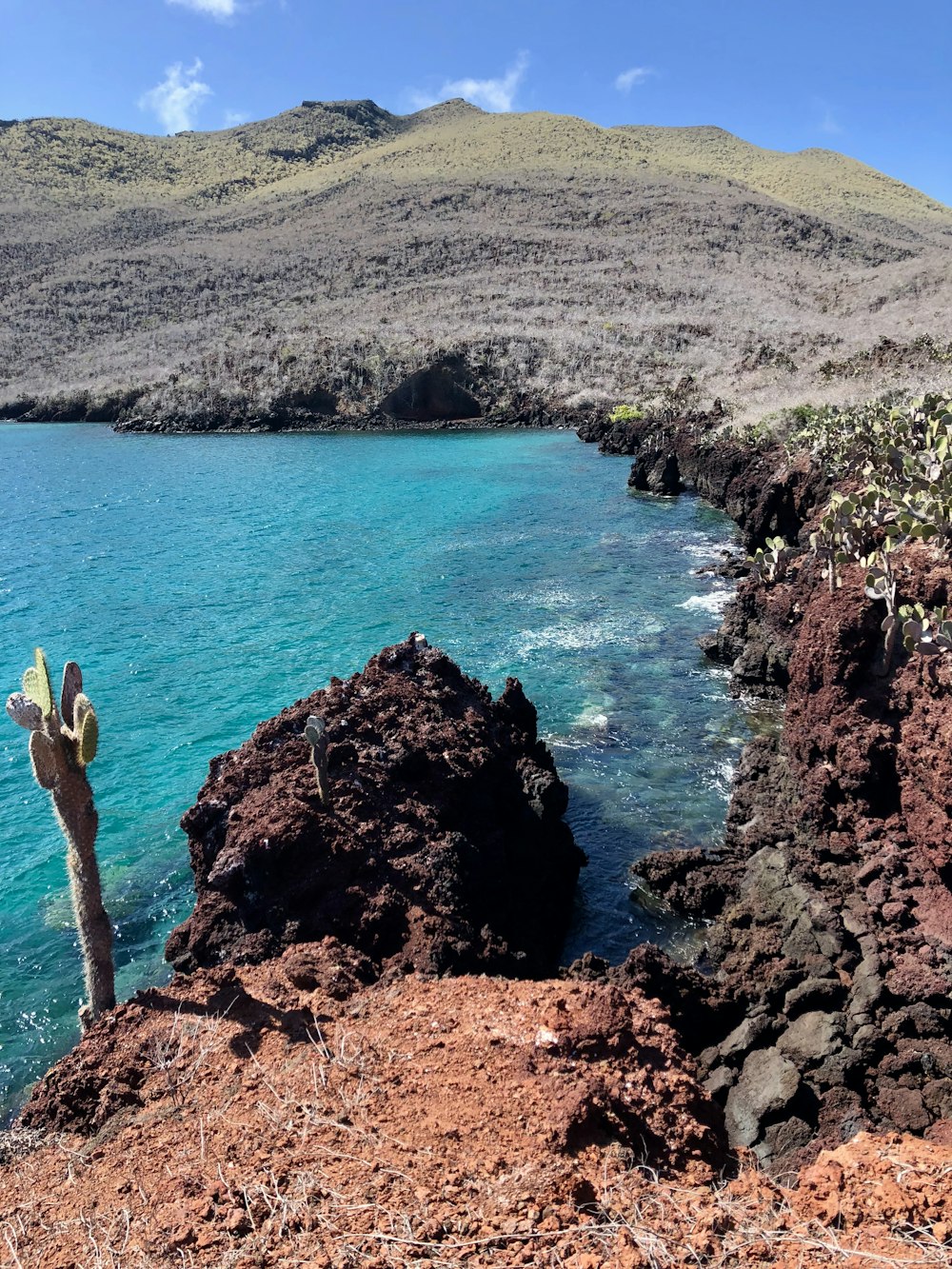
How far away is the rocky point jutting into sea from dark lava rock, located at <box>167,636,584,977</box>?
5 centimetres

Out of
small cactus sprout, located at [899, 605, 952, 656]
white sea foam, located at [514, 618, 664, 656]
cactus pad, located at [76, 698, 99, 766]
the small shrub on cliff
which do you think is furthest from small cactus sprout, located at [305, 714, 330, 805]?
the small shrub on cliff

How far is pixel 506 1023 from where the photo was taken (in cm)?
834

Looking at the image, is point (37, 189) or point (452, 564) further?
point (37, 189)

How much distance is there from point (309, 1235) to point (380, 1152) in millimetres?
870

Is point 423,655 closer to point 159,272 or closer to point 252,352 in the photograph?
point 252,352

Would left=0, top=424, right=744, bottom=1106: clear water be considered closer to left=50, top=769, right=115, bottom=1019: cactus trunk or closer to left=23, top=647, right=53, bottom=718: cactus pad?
left=50, top=769, right=115, bottom=1019: cactus trunk

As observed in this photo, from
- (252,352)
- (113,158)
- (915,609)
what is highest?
(113,158)

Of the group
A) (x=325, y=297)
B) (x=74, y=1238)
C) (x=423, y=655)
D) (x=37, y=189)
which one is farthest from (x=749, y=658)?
(x=37, y=189)

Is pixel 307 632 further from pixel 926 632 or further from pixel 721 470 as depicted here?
pixel 721 470

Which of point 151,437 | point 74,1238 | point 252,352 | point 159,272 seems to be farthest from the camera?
point 159,272

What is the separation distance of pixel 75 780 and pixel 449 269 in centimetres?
10789

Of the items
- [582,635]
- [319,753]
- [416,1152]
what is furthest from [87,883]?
[582,635]

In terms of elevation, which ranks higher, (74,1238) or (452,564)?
(452,564)

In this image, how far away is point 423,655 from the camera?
51.0 ft
